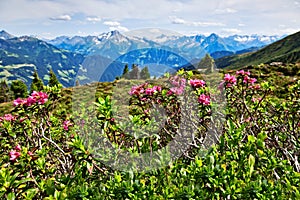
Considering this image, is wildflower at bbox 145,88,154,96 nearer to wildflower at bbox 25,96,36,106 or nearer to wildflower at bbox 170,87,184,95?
wildflower at bbox 170,87,184,95

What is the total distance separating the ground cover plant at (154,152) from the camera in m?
2.17

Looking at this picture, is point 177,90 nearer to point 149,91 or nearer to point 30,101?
point 149,91

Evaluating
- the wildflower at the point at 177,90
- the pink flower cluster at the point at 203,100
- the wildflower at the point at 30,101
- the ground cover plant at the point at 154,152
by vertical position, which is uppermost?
the wildflower at the point at 177,90

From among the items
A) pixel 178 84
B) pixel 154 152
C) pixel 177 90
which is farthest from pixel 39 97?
pixel 178 84

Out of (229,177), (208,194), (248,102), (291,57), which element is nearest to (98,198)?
(208,194)

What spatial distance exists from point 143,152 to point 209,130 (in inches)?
49.6

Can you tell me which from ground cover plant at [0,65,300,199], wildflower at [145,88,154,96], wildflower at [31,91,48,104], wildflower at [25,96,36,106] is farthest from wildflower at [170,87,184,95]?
wildflower at [25,96,36,106]

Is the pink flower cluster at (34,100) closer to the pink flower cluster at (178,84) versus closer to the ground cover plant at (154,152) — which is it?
the ground cover plant at (154,152)

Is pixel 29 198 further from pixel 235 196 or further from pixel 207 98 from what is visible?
pixel 207 98

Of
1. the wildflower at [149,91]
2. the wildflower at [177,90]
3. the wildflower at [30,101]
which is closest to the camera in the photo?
the wildflower at [30,101]

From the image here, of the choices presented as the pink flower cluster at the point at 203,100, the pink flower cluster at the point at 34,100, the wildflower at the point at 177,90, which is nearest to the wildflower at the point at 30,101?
the pink flower cluster at the point at 34,100

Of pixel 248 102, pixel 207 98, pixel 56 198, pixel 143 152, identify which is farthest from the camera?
pixel 248 102

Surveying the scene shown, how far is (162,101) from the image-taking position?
384cm

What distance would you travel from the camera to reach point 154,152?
3.19 meters
